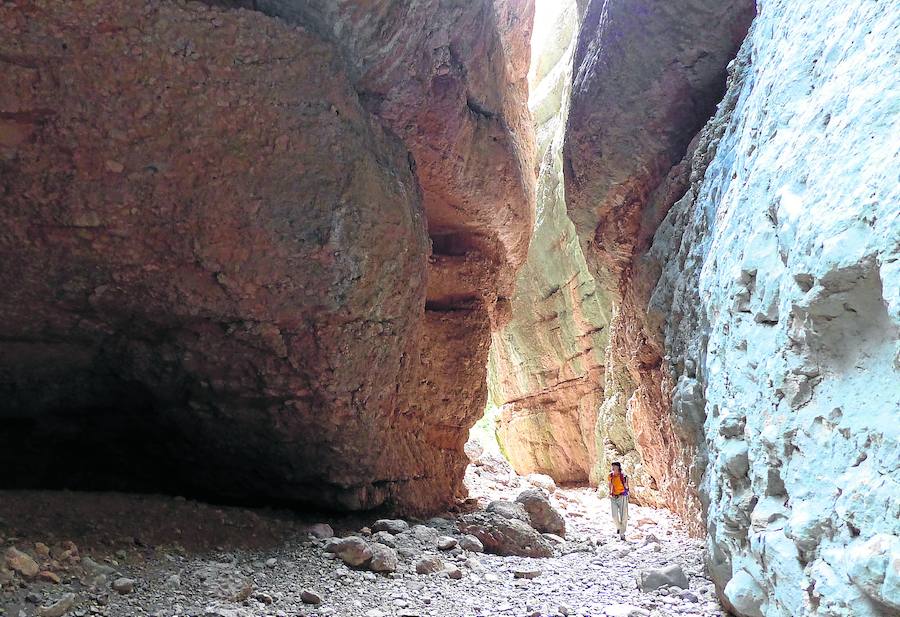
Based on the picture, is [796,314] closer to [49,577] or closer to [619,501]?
[49,577]

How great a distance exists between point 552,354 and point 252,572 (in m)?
15.8

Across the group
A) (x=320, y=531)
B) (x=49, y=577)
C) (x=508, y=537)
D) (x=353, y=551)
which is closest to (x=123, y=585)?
(x=49, y=577)

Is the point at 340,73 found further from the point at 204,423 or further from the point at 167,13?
the point at 204,423

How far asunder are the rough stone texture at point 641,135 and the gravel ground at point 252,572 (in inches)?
69.1

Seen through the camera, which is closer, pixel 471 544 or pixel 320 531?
pixel 320 531

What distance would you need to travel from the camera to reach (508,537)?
7.19 metres

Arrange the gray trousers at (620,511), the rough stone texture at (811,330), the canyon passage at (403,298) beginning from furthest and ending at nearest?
1. the gray trousers at (620,511)
2. the canyon passage at (403,298)
3. the rough stone texture at (811,330)

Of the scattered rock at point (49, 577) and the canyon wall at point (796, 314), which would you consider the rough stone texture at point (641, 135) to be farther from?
the scattered rock at point (49, 577)

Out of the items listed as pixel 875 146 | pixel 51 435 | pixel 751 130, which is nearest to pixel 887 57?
pixel 875 146

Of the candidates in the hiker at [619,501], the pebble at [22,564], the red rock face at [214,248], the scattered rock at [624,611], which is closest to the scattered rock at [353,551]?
the red rock face at [214,248]

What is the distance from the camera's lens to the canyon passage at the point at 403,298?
2.96 meters

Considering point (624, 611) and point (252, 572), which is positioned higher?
point (624, 611)

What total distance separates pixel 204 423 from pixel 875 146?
6292 mm

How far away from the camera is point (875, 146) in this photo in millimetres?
2602
